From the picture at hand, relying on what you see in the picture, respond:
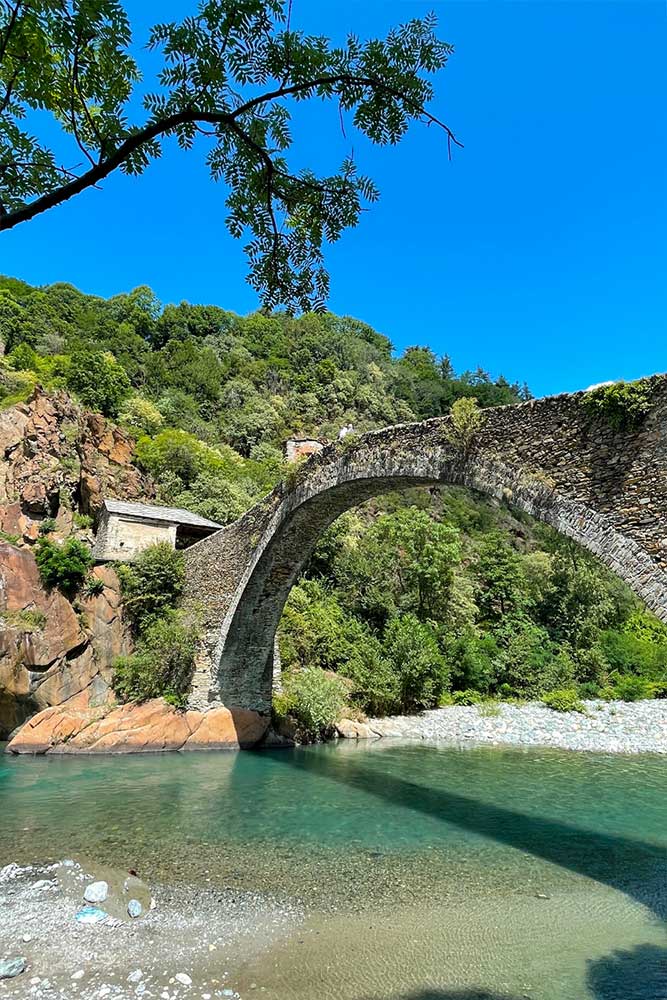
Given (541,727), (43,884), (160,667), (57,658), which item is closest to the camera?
(43,884)

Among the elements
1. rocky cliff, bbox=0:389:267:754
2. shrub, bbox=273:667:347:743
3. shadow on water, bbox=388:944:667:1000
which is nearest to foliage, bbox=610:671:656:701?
shrub, bbox=273:667:347:743

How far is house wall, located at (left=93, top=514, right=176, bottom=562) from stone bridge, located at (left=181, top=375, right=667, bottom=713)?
2.86 metres

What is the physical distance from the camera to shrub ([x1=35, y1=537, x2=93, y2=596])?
1438 cm

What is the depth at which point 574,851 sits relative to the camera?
290 inches

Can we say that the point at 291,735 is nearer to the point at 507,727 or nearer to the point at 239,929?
the point at 507,727

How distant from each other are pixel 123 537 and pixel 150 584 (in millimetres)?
2758

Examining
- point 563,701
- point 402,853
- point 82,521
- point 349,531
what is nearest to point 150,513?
point 82,521

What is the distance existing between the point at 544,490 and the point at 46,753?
11.3 meters

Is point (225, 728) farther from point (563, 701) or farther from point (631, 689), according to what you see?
point (631, 689)

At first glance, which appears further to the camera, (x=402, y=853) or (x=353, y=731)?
(x=353, y=731)

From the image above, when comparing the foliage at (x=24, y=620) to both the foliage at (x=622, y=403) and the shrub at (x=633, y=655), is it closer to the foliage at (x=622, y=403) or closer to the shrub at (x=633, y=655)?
the foliage at (x=622, y=403)

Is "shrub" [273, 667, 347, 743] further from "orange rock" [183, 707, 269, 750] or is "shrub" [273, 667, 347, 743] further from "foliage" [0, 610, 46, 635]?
"foliage" [0, 610, 46, 635]

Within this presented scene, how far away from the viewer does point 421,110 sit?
121 inches

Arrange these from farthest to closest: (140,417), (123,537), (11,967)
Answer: (140,417)
(123,537)
(11,967)
